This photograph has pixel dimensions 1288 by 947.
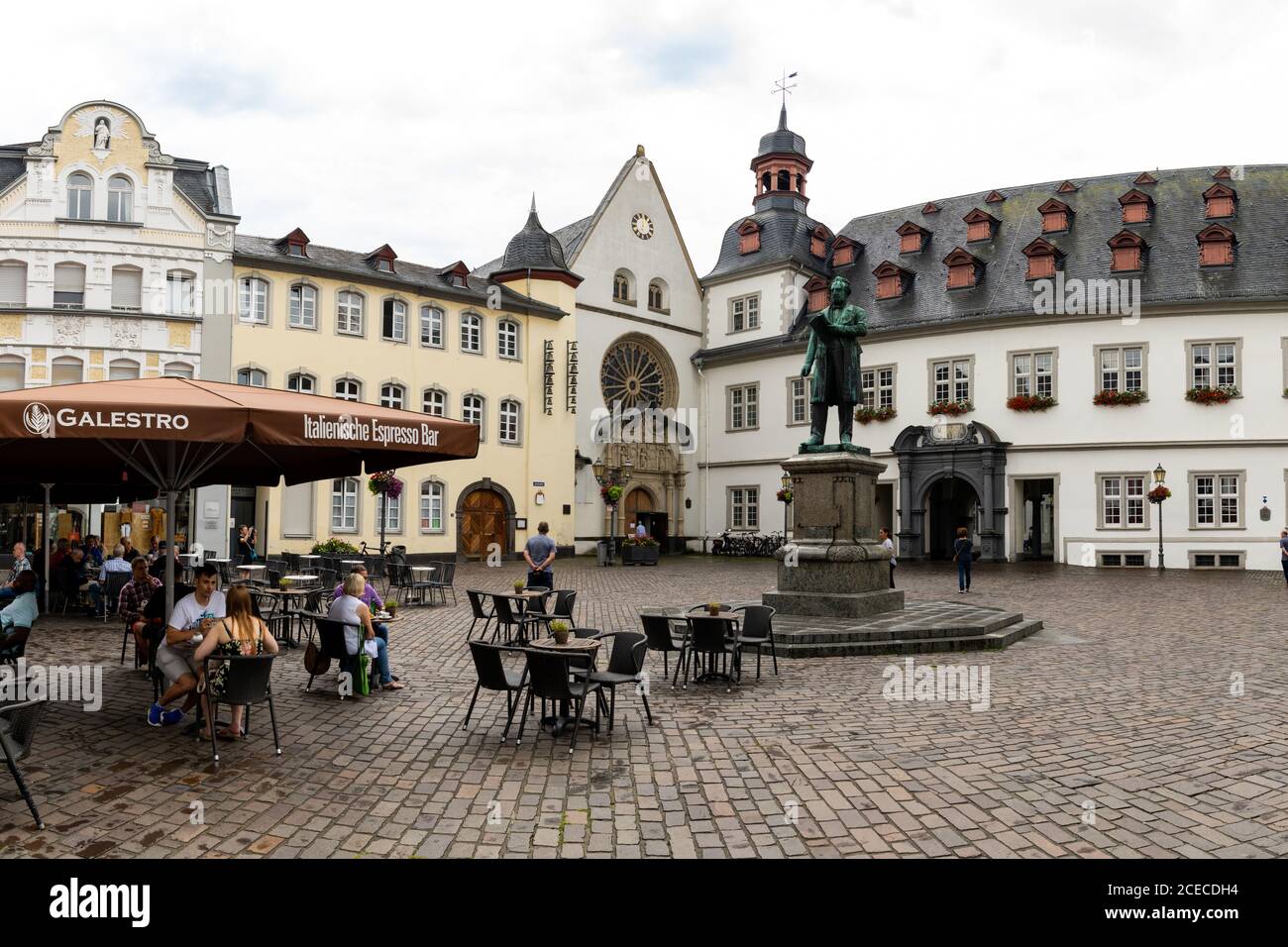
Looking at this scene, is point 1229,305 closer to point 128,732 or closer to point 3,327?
point 128,732

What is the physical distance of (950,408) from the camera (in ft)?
108

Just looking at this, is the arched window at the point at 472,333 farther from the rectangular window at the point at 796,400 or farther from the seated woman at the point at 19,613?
the seated woman at the point at 19,613

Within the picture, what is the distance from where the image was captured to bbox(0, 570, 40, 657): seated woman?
348 inches

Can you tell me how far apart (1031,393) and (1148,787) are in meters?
27.9

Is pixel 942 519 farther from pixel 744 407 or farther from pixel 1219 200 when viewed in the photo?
pixel 1219 200

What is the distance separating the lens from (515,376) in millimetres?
34531

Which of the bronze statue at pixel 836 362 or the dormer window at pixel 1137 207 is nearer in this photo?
the bronze statue at pixel 836 362

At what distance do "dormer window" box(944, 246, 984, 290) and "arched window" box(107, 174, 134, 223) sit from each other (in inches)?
1070

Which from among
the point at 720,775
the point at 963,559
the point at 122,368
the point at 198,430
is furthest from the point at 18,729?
the point at 122,368

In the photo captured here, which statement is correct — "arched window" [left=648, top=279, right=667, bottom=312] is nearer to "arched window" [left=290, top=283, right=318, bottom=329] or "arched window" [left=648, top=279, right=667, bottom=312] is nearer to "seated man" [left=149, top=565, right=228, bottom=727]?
"arched window" [left=290, top=283, right=318, bottom=329]

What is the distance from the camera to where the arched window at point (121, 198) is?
91.4ft

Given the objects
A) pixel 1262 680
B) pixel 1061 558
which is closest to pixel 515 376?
pixel 1061 558

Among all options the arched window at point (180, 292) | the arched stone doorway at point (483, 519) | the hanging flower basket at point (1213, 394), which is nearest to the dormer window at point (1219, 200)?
the hanging flower basket at point (1213, 394)

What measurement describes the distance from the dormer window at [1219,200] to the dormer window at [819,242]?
14.6 meters
